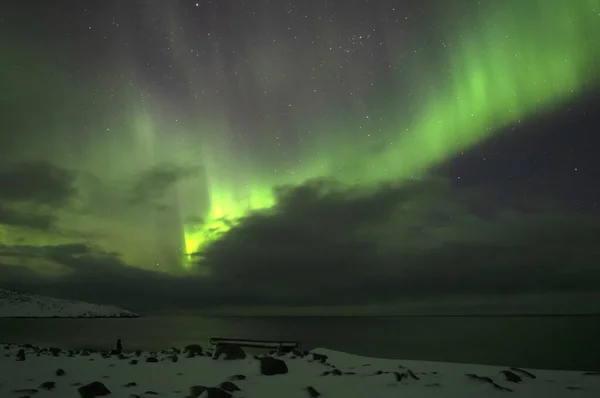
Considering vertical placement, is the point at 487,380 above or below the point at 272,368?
below

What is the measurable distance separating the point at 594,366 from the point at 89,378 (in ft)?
154

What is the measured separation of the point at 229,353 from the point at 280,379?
7944 millimetres

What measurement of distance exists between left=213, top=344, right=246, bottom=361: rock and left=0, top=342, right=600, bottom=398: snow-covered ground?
2.40ft

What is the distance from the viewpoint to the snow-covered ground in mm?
16781

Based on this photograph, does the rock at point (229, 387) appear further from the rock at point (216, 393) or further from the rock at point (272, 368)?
the rock at point (272, 368)

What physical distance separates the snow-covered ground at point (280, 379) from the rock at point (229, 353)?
73 cm

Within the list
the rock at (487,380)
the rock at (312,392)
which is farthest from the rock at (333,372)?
the rock at (487,380)

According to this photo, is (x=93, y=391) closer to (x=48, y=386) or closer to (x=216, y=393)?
(x=48, y=386)

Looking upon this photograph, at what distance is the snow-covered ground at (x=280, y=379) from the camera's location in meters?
16.8

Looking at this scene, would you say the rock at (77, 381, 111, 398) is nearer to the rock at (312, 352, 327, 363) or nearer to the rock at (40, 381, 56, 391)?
the rock at (40, 381, 56, 391)

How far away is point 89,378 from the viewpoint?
19.6 metres

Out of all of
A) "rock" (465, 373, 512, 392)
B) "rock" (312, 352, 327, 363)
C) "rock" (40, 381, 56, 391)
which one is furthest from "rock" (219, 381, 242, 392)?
"rock" (465, 373, 512, 392)

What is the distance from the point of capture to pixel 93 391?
1580cm

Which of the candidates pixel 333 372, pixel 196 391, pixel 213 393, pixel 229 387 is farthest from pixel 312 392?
pixel 333 372
